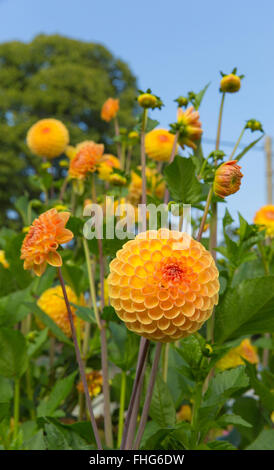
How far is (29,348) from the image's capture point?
0.83 m

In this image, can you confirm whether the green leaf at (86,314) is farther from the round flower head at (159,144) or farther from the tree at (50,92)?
the tree at (50,92)

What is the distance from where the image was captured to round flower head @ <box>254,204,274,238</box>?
110 cm

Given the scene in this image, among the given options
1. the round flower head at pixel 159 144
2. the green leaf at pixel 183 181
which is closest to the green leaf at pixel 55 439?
the green leaf at pixel 183 181

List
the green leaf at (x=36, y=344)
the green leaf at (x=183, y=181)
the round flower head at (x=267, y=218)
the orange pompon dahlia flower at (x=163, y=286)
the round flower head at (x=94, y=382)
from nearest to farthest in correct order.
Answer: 1. the orange pompon dahlia flower at (x=163, y=286)
2. the green leaf at (x=183, y=181)
3. the green leaf at (x=36, y=344)
4. the round flower head at (x=94, y=382)
5. the round flower head at (x=267, y=218)

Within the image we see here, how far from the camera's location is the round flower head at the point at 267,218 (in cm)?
110

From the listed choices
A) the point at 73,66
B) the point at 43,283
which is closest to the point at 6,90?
the point at 73,66

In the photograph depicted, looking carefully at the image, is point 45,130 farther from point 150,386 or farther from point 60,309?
point 150,386

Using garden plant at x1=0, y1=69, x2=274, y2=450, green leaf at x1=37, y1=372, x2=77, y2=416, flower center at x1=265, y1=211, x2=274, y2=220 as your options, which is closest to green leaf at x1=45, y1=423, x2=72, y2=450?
garden plant at x1=0, y1=69, x2=274, y2=450

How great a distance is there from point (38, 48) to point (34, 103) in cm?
148

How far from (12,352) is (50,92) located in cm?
846

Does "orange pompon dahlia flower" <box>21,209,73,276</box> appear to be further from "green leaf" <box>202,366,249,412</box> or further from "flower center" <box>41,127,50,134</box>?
"flower center" <box>41,127,50,134</box>

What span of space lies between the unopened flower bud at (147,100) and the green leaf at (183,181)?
132mm

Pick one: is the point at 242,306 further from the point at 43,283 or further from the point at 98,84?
the point at 98,84

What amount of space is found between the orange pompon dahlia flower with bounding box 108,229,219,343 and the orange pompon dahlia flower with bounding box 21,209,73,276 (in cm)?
7
